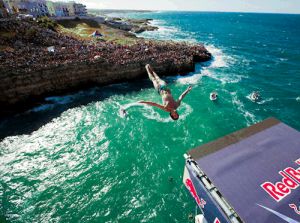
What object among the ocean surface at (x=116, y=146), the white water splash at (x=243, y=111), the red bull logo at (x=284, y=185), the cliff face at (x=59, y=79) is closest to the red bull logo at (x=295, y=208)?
the red bull logo at (x=284, y=185)

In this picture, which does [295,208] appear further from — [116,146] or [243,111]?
[243,111]

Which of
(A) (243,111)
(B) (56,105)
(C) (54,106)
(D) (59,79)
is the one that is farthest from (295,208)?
(D) (59,79)

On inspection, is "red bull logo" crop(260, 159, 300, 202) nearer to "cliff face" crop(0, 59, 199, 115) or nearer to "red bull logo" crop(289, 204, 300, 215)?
"red bull logo" crop(289, 204, 300, 215)

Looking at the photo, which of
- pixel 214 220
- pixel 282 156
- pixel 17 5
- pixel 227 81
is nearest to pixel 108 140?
pixel 214 220

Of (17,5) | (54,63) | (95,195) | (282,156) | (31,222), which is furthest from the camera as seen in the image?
(17,5)

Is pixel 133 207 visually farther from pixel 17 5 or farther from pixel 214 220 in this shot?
pixel 17 5

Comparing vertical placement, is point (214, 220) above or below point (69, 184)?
above

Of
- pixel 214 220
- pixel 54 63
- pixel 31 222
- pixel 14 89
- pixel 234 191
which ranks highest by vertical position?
pixel 234 191

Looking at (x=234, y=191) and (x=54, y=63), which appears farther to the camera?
(x=54, y=63)
